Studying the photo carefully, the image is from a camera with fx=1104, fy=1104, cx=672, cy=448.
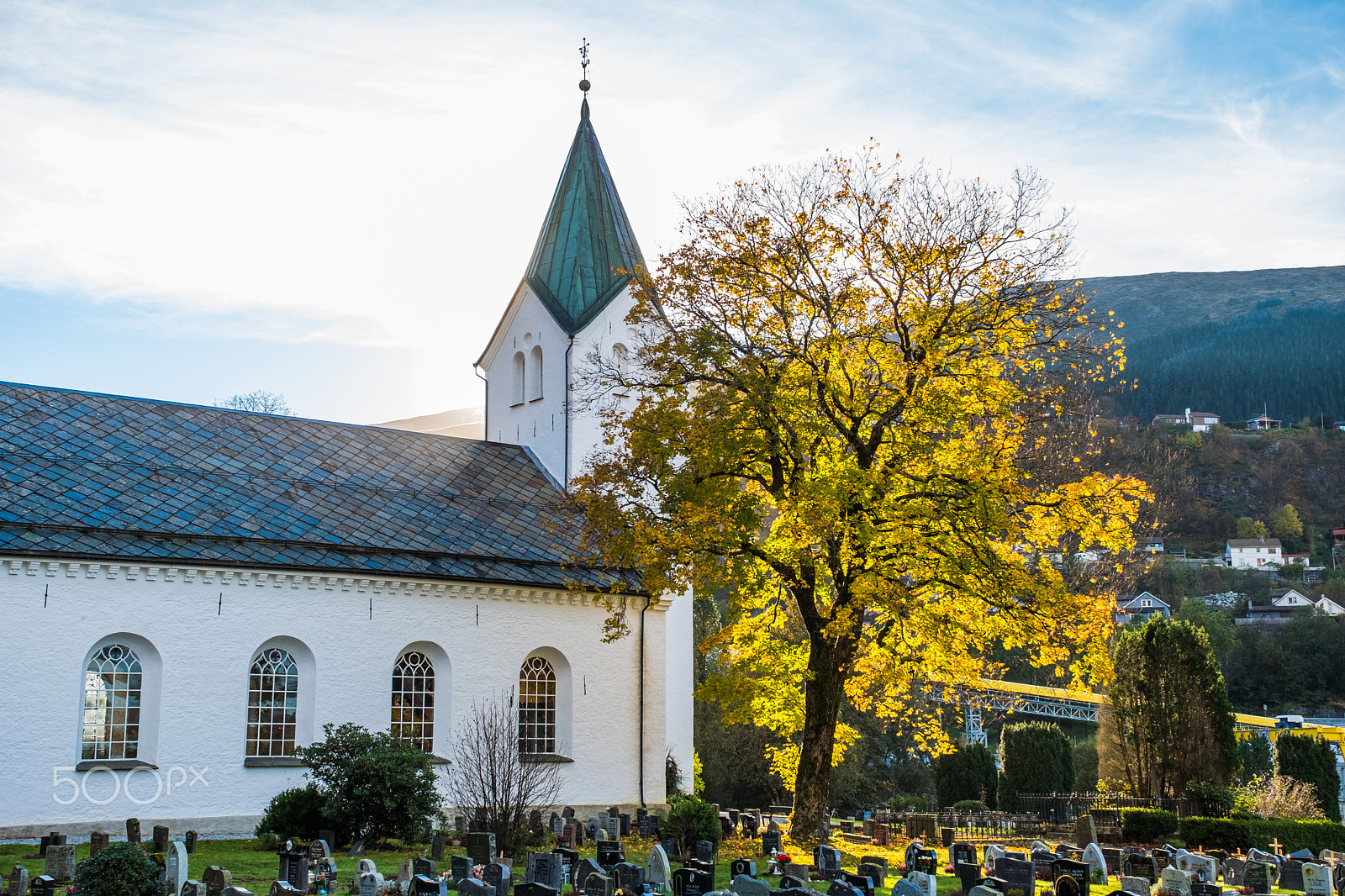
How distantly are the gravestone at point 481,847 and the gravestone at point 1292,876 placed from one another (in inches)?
459

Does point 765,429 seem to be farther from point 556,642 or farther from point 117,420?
point 117,420

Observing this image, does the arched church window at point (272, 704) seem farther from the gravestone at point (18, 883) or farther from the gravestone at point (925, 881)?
the gravestone at point (925, 881)

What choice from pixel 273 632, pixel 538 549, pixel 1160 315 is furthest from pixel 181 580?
pixel 1160 315

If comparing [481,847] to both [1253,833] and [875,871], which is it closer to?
[875,871]

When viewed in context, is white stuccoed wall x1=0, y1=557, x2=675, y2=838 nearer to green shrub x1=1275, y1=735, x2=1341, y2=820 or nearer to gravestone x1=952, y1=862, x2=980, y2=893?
gravestone x1=952, y1=862, x2=980, y2=893

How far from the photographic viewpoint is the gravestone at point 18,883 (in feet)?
37.3

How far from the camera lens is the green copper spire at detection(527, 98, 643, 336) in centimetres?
2814

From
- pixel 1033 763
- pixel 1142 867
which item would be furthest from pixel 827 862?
pixel 1033 763

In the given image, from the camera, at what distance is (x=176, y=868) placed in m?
11.7

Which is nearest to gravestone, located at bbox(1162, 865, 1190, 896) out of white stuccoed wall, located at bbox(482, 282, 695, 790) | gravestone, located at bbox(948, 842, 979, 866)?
gravestone, located at bbox(948, 842, 979, 866)

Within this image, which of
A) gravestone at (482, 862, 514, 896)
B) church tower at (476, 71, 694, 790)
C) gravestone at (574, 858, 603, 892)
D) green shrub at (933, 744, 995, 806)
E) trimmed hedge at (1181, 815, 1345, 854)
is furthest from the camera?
green shrub at (933, 744, 995, 806)

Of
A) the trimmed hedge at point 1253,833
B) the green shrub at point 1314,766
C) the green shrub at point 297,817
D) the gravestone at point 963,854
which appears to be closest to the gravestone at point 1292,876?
the gravestone at point 963,854

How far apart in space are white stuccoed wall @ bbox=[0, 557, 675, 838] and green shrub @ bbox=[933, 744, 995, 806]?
68.6ft

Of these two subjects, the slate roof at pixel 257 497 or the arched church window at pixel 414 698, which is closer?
the slate roof at pixel 257 497
